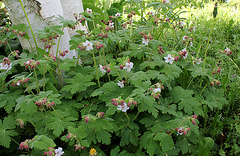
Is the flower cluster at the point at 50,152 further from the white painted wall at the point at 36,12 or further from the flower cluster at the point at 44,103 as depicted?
the white painted wall at the point at 36,12

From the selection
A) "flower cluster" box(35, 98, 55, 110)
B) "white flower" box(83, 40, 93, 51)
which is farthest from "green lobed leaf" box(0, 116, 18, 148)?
"white flower" box(83, 40, 93, 51)

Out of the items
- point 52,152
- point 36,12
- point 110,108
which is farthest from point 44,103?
point 36,12

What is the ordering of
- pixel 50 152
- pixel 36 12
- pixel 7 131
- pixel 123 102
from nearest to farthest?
pixel 50 152, pixel 123 102, pixel 7 131, pixel 36 12

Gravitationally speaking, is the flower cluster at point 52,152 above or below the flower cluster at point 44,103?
below

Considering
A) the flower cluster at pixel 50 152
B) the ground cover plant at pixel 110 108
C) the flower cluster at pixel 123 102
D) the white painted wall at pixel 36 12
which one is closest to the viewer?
the flower cluster at pixel 50 152

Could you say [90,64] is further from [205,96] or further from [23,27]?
[205,96]

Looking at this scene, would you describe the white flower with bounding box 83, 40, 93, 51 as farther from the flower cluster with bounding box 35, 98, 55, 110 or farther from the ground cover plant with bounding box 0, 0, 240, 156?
the flower cluster with bounding box 35, 98, 55, 110

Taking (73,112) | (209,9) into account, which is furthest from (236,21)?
(73,112)

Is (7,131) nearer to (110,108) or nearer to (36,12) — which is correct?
(110,108)

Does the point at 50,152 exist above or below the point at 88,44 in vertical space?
below

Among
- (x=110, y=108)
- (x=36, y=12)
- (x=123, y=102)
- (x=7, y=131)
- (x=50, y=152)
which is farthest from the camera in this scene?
(x=36, y=12)

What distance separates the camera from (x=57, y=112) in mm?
1743

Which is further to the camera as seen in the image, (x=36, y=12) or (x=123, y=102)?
(x=36, y=12)

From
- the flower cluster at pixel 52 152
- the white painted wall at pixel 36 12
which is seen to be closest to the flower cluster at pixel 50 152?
the flower cluster at pixel 52 152
